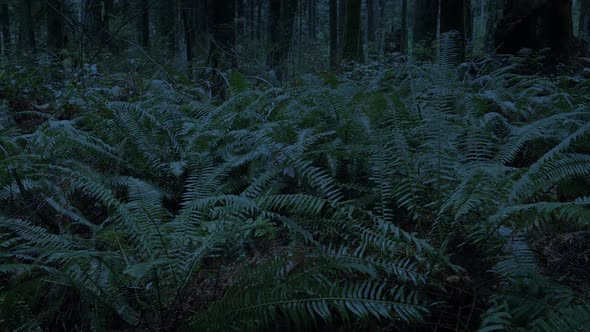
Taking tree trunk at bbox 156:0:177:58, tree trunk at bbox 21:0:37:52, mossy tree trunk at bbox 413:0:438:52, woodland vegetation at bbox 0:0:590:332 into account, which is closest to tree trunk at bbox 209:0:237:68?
woodland vegetation at bbox 0:0:590:332

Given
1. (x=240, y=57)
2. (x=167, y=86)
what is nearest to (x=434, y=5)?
(x=240, y=57)

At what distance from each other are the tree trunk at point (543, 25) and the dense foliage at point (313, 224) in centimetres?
233

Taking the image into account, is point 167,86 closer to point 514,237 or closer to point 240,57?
point 240,57

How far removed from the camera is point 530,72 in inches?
200

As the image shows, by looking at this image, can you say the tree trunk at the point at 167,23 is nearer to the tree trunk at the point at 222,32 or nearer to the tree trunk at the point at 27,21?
the tree trunk at the point at 27,21

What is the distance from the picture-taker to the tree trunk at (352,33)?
7.76 metres

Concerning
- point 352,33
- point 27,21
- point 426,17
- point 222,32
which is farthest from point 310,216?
point 27,21

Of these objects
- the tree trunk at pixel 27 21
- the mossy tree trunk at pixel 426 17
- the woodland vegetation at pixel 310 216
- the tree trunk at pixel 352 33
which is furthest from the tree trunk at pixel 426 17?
the tree trunk at pixel 27 21

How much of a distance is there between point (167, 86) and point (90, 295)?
3988 mm

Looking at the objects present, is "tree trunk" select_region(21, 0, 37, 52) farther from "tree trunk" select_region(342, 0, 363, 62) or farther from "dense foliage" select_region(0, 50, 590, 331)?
"dense foliage" select_region(0, 50, 590, 331)

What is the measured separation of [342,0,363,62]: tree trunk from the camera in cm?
776

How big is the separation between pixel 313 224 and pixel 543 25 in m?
4.94

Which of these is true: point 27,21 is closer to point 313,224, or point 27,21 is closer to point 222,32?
point 222,32

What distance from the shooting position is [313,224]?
2014 mm
